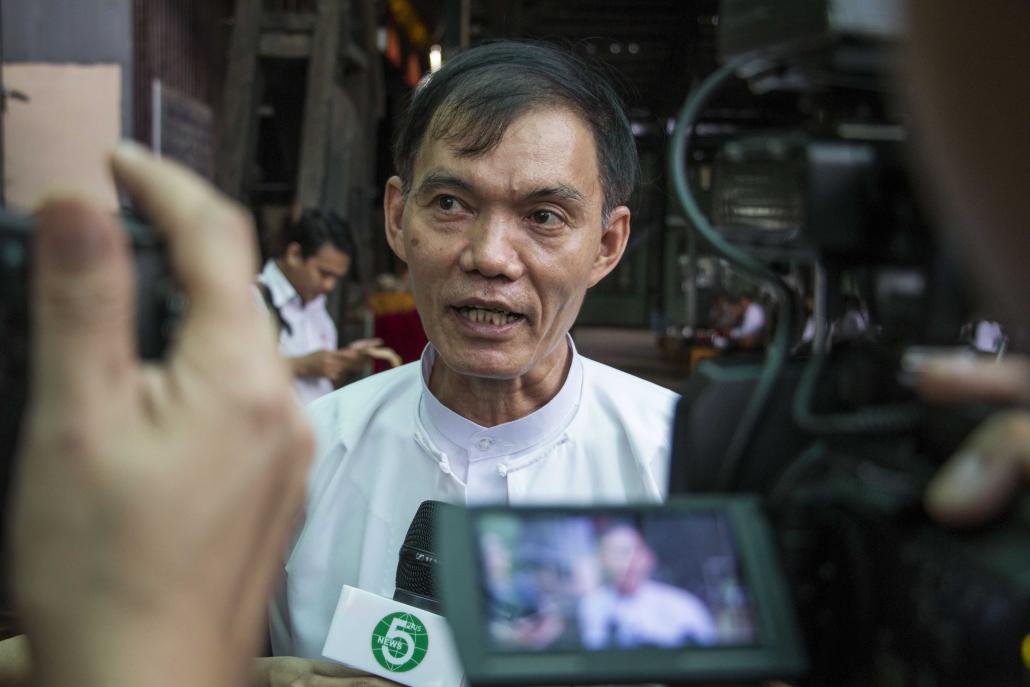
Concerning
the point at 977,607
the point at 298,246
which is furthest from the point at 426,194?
the point at 298,246

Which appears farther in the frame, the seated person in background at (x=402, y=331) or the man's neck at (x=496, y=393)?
the seated person in background at (x=402, y=331)

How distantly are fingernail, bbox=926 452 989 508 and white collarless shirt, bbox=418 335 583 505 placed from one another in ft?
4.01

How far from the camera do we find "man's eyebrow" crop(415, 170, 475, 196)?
5.51 feet

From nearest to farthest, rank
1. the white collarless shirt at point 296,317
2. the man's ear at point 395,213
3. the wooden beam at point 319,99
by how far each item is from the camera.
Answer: the man's ear at point 395,213
the white collarless shirt at point 296,317
the wooden beam at point 319,99

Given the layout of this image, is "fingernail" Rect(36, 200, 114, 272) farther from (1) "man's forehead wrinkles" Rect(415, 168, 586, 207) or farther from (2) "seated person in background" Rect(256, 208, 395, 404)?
(2) "seated person in background" Rect(256, 208, 395, 404)

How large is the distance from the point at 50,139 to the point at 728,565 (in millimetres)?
6471

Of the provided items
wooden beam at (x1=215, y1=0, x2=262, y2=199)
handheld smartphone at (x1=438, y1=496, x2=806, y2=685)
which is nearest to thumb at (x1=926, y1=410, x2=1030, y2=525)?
handheld smartphone at (x1=438, y1=496, x2=806, y2=685)

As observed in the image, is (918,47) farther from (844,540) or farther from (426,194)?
(426,194)

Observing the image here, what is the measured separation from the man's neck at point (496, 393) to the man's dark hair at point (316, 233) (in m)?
2.75

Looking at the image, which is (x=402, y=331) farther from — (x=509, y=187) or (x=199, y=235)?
(x=199, y=235)

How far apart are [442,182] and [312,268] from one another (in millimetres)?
2872

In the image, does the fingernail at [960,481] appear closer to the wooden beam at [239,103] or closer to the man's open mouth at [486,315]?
the man's open mouth at [486,315]

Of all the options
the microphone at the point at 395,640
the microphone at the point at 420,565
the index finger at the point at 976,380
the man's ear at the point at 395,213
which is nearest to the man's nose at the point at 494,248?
the man's ear at the point at 395,213

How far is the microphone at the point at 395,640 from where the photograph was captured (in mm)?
1431
